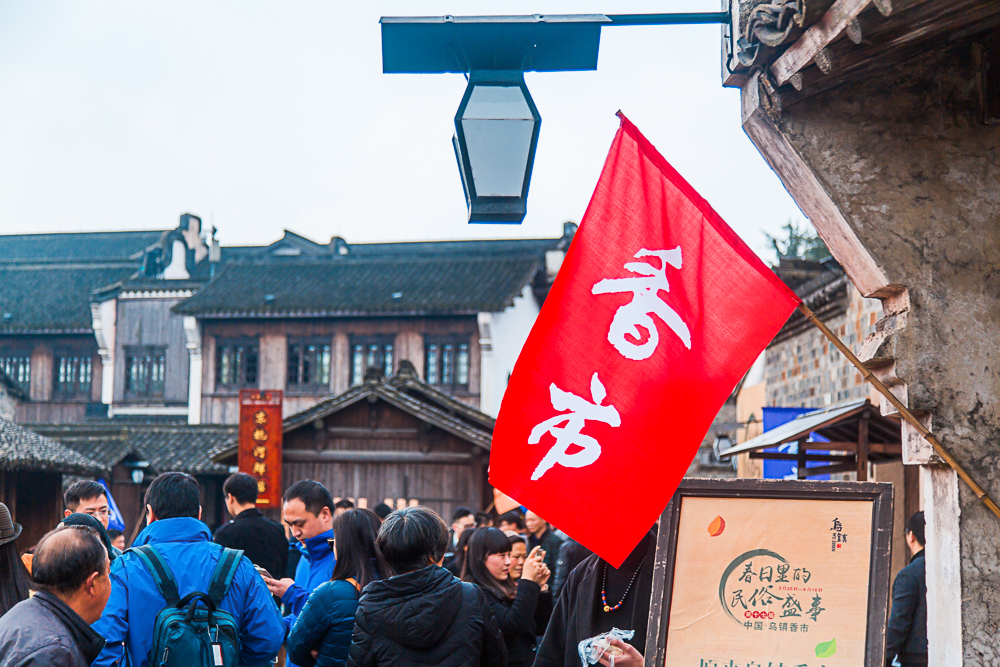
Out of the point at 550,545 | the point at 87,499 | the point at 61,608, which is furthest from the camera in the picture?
the point at 550,545

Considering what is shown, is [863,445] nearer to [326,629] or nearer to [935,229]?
[935,229]

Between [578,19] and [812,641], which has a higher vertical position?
[578,19]

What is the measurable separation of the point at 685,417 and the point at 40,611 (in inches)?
91.2

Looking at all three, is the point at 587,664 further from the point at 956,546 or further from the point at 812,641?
the point at 956,546

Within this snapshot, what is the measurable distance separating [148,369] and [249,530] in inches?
1105

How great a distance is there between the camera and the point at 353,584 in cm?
447

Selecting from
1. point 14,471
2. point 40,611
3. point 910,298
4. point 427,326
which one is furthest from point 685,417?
point 427,326

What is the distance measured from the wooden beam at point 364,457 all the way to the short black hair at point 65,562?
1565 centimetres

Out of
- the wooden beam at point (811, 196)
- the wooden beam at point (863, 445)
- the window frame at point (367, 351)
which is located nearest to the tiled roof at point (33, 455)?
the window frame at point (367, 351)

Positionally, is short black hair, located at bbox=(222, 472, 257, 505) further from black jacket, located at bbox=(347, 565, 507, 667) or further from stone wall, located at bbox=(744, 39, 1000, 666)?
stone wall, located at bbox=(744, 39, 1000, 666)

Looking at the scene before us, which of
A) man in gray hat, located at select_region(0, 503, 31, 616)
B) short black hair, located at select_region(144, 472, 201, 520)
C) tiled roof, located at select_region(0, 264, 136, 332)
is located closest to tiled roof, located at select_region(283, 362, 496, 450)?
short black hair, located at select_region(144, 472, 201, 520)

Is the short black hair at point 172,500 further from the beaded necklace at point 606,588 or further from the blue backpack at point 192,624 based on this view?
the beaded necklace at point 606,588

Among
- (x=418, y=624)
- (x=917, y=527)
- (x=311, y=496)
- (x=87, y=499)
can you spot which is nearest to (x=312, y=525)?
(x=311, y=496)

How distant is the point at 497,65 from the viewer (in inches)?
157
